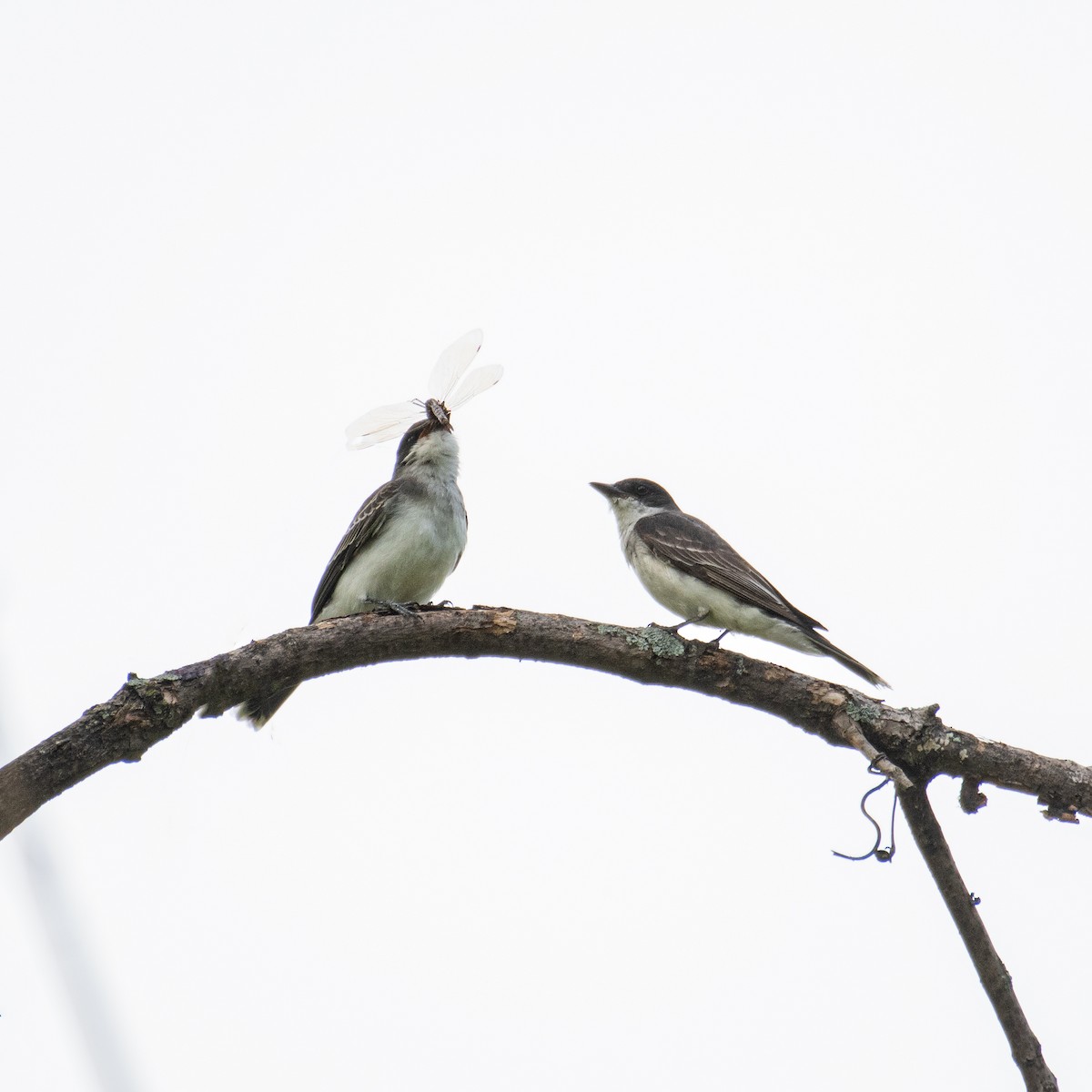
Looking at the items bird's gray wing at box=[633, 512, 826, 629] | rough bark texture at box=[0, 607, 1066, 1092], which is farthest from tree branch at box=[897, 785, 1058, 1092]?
bird's gray wing at box=[633, 512, 826, 629]

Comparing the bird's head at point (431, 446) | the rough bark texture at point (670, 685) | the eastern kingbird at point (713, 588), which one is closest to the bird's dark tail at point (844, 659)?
the eastern kingbird at point (713, 588)

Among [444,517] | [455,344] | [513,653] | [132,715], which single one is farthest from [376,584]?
[132,715]

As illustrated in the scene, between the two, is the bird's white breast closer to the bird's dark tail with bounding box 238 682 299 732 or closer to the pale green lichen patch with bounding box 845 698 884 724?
the bird's dark tail with bounding box 238 682 299 732

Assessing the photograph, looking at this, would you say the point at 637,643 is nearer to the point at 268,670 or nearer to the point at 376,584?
the point at 268,670

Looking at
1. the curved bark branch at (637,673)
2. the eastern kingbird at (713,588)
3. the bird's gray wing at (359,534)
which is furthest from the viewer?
the bird's gray wing at (359,534)

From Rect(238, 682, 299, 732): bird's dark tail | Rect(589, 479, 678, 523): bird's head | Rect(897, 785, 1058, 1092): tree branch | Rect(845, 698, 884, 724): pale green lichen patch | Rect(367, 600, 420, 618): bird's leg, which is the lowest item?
Rect(897, 785, 1058, 1092): tree branch

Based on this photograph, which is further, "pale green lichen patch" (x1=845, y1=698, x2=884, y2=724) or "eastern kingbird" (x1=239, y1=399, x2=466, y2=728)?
"eastern kingbird" (x1=239, y1=399, x2=466, y2=728)

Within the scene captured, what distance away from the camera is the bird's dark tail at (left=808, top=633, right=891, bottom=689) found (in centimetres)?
736

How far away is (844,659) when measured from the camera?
24.9 ft

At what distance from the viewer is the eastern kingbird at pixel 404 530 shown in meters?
7.36

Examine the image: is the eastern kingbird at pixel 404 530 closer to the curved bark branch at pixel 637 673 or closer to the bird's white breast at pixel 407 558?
the bird's white breast at pixel 407 558

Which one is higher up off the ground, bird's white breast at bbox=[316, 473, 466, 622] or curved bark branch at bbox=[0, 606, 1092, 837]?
bird's white breast at bbox=[316, 473, 466, 622]

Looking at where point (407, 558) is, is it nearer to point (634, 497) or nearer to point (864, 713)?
point (634, 497)

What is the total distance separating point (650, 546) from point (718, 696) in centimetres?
246
